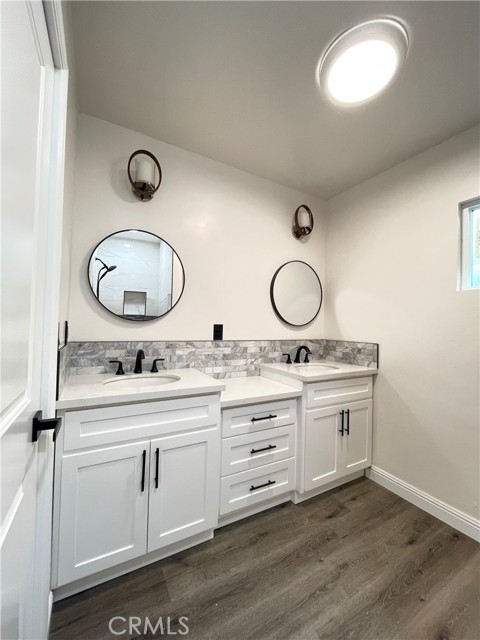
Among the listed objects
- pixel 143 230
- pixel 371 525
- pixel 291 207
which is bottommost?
pixel 371 525

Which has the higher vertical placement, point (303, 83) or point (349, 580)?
point (303, 83)

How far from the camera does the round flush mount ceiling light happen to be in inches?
44.8

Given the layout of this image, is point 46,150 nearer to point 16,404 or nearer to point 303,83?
point 16,404

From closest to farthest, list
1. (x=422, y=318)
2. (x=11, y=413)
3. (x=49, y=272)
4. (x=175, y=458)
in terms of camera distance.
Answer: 1. (x=11, y=413)
2. (x=49, y=272)
3. (x=175, y=458)
4. (x=422, y=318)

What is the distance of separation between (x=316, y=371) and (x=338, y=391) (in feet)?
0.69

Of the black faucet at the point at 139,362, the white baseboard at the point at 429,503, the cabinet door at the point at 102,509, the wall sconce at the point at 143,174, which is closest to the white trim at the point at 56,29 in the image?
the wall sconce at the point at 143,174

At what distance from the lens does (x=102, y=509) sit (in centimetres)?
114

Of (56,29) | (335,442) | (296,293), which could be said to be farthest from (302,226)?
(56,29)

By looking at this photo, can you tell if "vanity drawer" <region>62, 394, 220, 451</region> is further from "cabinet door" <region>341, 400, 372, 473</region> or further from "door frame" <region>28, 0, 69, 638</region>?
"cabinet door" <region>341, 400, 372, 473</region>

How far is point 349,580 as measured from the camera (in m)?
1.23

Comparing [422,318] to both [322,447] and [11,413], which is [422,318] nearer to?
[322,447]

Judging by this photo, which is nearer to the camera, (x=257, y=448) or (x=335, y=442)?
(x=257, y=448)

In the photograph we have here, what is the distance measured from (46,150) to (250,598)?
1.93 meters

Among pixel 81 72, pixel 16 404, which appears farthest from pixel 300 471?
pixel 81 72
